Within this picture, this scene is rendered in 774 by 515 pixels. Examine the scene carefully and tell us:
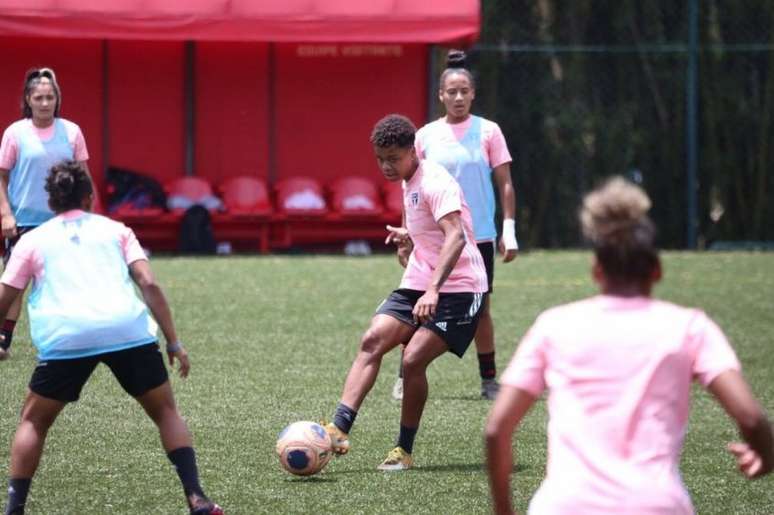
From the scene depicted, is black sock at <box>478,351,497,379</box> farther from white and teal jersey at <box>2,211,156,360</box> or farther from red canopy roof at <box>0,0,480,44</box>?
red canopy roof at <box>0,0,480,44</box>

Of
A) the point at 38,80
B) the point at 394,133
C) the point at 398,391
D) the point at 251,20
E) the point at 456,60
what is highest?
the point at 251,20

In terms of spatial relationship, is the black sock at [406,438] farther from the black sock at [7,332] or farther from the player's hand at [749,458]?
the black sock at [7,332]

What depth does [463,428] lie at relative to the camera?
8398 millimetres

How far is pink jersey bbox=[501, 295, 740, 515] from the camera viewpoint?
3.55 meters

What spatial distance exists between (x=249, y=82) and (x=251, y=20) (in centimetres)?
158

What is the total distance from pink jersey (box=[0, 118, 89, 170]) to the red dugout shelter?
296 inches

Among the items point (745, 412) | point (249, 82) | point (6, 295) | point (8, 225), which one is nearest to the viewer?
point (745, 412)

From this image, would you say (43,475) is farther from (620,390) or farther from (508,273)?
(508,273)

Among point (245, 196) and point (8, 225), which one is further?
point (245, 196)

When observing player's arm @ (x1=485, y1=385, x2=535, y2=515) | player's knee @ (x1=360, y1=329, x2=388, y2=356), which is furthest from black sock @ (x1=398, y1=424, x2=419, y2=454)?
player's arm @ (x1=485, y1=385, x2=535, y2=515)

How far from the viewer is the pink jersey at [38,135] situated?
400 inches

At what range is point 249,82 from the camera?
63.3 feet

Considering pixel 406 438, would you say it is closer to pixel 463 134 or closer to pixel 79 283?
pixel 79 283

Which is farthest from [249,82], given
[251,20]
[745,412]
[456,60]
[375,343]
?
[745,412]
